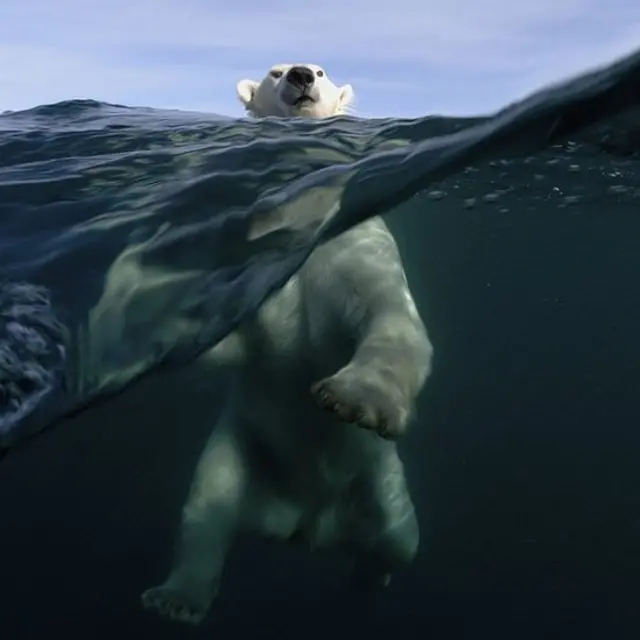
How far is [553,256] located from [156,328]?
2533 millimetres

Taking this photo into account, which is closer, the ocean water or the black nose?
the ocean water

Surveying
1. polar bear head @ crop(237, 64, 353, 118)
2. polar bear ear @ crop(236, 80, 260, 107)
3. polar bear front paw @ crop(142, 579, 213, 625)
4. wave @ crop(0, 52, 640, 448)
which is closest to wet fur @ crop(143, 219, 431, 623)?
polar bear front paw @ crop(142, 579, 213, 625)

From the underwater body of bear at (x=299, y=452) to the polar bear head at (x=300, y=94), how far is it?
2253 millimetres

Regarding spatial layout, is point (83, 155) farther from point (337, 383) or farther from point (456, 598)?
point (456, 598)

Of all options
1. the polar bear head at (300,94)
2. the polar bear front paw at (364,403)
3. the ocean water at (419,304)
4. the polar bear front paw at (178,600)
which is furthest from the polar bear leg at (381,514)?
the polar bear head at (300,94)

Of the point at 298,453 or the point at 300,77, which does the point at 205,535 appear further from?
the point at 300,77

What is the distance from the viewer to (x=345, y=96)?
5.59 m

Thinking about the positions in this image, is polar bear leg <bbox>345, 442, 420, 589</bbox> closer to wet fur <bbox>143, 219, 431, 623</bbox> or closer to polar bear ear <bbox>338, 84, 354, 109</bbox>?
wet fur <bbox>143, 219, 431, 623</bbox>

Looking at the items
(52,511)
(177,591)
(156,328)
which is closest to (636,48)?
(156,328)

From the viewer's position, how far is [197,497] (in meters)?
3.11

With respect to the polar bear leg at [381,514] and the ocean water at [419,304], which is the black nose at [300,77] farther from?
the polar bear leg at [381,514]

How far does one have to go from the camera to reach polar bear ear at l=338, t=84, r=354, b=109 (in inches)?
218

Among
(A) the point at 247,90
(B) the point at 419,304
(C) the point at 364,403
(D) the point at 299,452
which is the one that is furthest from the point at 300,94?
(C) the point at 364,403

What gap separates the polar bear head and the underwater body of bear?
225 centimetres
